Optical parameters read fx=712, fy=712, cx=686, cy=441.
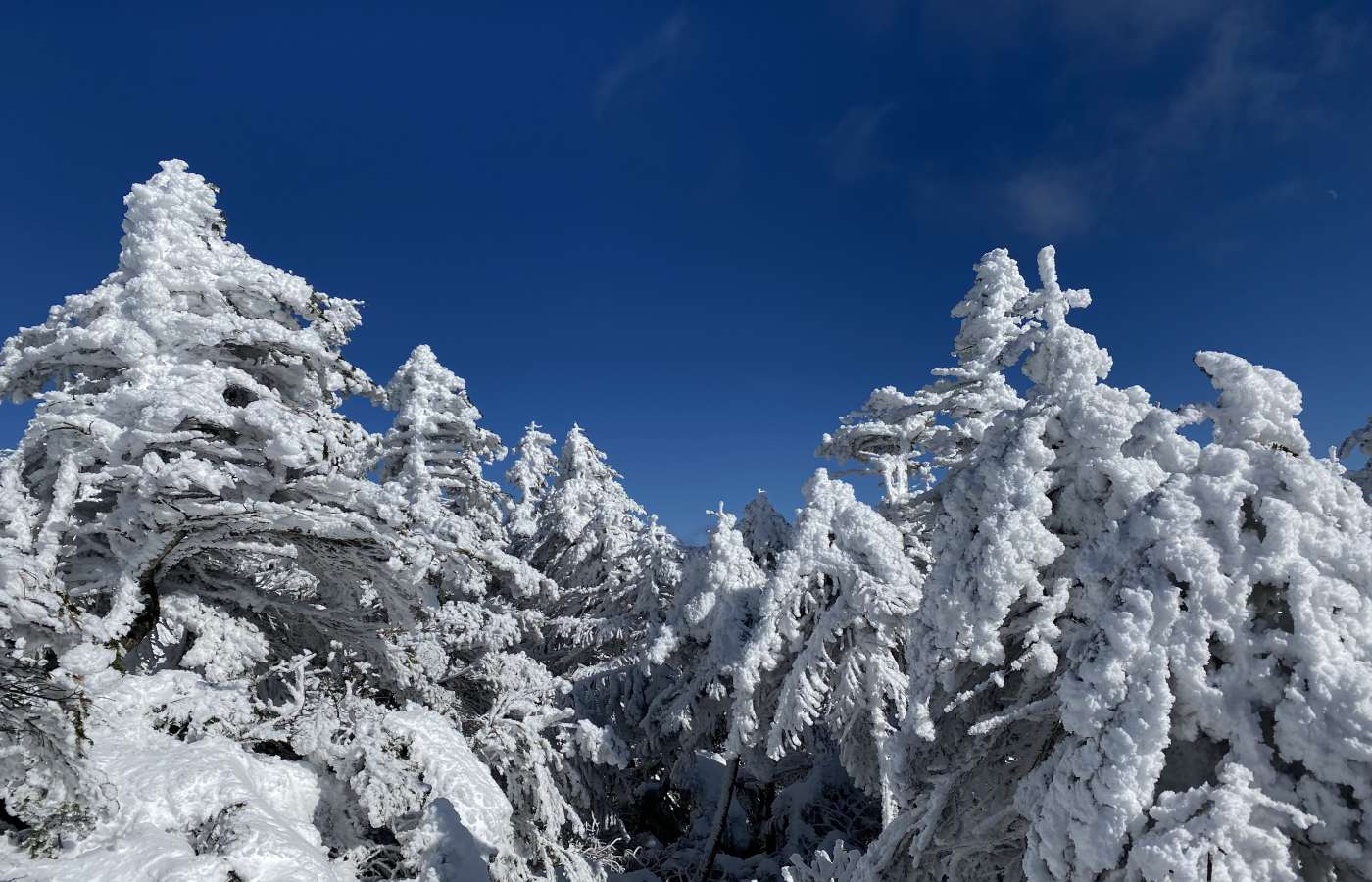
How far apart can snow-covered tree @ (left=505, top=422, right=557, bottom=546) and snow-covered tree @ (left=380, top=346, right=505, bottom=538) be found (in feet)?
17.8

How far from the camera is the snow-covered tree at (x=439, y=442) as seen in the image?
819 inches

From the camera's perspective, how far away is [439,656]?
13078 mm

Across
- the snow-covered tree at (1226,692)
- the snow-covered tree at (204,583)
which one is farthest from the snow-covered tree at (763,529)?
the snow-covered tree at (1226,692)

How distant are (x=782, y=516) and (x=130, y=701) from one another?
12438mm

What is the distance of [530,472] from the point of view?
2977cm

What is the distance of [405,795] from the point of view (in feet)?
24.2

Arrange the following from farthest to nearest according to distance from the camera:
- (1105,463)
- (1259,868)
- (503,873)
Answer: (503,873) < (1105,463) < (1259,868)

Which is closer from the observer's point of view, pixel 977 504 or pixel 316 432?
pixel 977 504

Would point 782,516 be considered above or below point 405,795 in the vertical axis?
above

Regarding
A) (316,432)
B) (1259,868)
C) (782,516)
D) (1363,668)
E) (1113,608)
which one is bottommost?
(1259,868)

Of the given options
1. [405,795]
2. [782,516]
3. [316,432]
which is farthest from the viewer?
[782,516]

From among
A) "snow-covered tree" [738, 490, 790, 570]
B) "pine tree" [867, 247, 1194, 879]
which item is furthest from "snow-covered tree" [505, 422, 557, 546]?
"pine tree" [867, 247, 1194, 879]

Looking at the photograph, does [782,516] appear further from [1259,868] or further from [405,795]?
[1259,868]

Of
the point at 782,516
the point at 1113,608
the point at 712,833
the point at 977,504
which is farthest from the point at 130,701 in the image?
the point at 782,516
